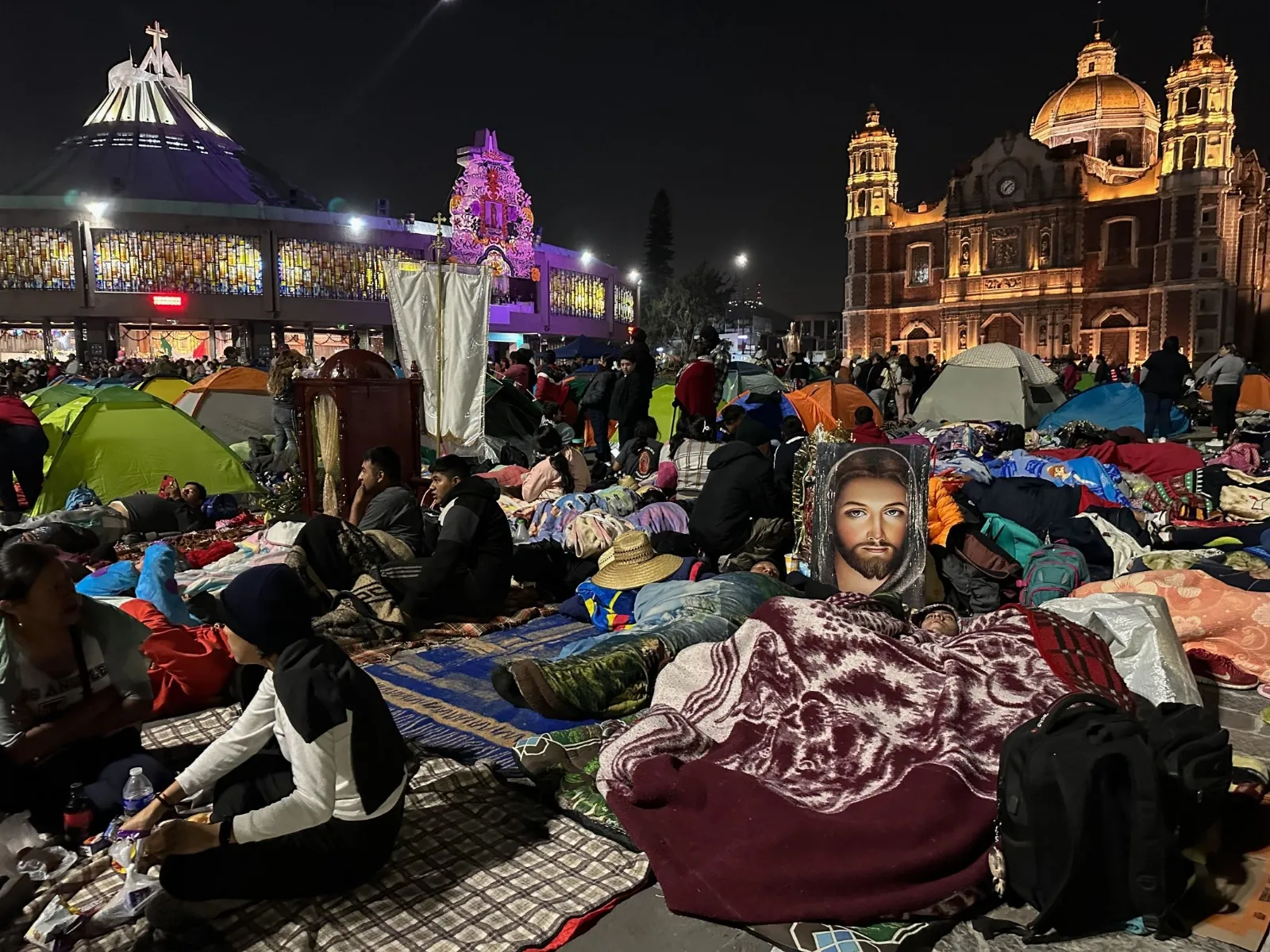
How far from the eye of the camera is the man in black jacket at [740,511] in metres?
6.11

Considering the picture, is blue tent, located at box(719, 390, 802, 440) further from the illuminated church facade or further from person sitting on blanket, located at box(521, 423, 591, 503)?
the illuminated church facade

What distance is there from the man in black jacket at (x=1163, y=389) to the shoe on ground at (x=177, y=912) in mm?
13473

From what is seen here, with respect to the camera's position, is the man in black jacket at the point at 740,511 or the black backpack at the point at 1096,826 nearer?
the black backpack at the point at 1096,826

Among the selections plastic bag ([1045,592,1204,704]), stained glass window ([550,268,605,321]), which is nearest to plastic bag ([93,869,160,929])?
plastic bag ([1045,592,1204,704])

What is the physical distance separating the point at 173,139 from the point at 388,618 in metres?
47.3

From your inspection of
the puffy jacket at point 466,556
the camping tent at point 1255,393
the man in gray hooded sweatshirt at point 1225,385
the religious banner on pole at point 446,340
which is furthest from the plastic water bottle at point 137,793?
the camping tent at point 1255,393

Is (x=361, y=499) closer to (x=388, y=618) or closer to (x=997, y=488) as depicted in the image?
(x=388, y=618)

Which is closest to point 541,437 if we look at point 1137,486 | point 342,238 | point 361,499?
point 361,499

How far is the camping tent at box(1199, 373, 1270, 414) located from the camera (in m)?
17.2

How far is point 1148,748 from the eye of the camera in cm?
238

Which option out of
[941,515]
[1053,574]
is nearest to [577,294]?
[941,515]

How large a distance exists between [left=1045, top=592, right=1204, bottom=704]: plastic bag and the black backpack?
1078mm

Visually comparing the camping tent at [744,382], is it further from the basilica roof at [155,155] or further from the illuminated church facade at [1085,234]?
the basilica roof at [155,155]

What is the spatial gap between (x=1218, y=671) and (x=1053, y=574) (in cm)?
107
